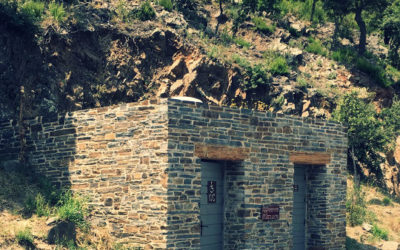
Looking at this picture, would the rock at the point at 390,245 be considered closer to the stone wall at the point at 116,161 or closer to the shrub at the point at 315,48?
the stone wall at the point at 116,161

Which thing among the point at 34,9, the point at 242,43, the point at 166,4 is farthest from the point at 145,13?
the point at 242,43

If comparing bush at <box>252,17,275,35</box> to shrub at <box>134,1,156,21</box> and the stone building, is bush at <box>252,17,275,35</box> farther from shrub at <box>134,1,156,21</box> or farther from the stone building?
the stone building

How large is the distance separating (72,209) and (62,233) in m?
0.80

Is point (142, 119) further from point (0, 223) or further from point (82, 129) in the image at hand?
point (0, 223)

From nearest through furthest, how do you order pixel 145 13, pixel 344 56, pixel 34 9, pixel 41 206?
pixel 41 206 → pixel 34 9 → pixel 145 13 → pixel 344 56

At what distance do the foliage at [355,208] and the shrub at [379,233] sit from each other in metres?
0.59

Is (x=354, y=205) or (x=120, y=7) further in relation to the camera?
(x=120, y=7)

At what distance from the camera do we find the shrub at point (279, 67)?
24.1m

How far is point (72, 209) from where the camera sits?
13.1 meters

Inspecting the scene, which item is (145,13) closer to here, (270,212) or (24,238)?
(270,212)

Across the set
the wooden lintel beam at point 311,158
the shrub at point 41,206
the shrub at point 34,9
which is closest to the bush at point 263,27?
the shrub at point 34,9

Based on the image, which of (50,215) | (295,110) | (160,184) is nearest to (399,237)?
(295,110)

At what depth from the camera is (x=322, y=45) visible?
2909 centimetres

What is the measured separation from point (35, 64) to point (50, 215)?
6796 mm
